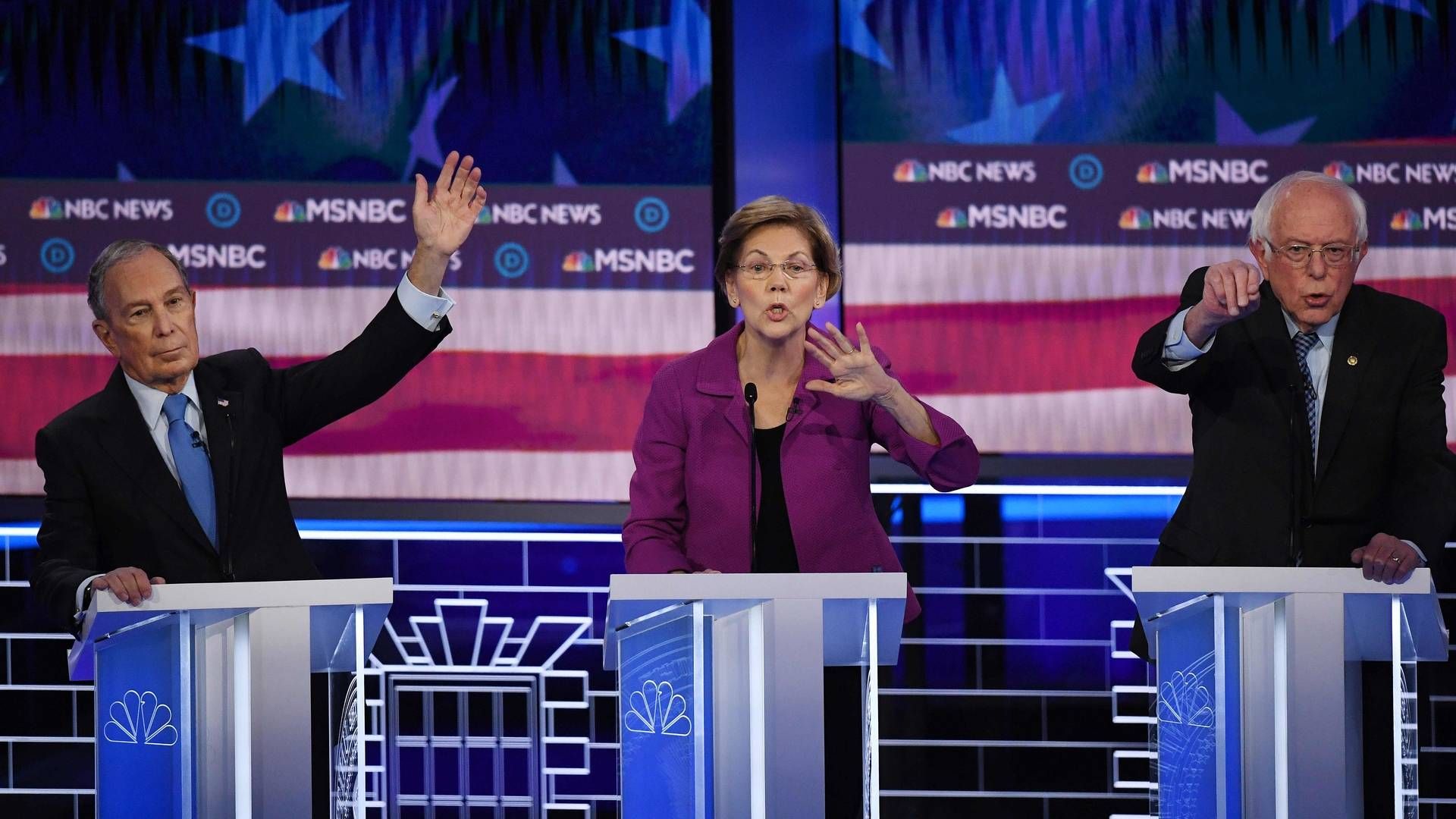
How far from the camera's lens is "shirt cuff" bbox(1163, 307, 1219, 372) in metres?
2.87

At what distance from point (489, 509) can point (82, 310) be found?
1303 mm

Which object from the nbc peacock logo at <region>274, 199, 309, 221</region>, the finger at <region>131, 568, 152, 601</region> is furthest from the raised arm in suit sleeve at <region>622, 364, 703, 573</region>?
the nbc peacock logo at <region>274, 199, 309, 221</region>

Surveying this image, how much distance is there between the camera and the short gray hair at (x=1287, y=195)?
2.98m

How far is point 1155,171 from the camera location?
448 centimetres

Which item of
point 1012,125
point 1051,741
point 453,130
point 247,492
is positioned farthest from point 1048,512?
point 247,492

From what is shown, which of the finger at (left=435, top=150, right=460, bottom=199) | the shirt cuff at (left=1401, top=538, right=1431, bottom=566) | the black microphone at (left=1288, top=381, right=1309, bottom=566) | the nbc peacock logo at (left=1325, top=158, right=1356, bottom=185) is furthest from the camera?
the nbc peacock logo at (left=1325, top=158, right=1356, bottom=185)

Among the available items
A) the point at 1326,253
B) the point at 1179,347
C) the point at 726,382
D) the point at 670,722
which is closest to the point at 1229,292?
the point at 1179,347

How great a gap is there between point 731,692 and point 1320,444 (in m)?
1.35

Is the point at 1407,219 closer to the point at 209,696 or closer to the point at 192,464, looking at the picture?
the point at 192,464

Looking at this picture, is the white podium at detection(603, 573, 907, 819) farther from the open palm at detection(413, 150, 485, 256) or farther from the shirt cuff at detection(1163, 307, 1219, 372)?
the open palm at detection(413, 150, 485, 256)

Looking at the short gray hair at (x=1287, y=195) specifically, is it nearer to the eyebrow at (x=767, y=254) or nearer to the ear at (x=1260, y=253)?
the ear at (x=1260, y=253)

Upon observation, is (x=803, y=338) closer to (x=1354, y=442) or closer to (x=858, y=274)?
(x=1354, y=442)

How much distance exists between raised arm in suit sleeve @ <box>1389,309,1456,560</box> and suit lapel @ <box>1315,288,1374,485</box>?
0.33 ft

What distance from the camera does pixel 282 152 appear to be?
4.57m
